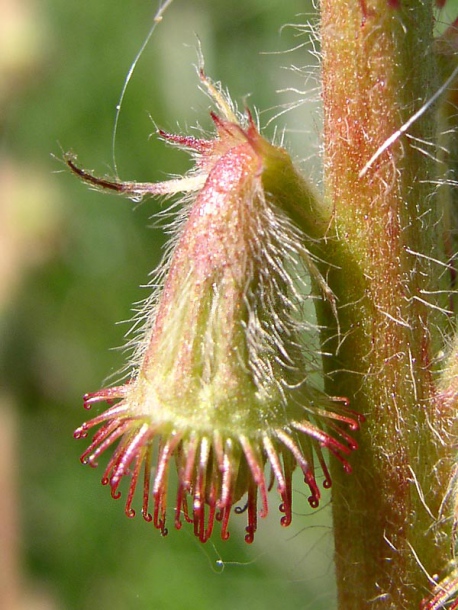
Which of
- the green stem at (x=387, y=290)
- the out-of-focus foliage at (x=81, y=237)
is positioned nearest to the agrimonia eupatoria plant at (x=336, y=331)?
the green stem at (x=387, y=290)

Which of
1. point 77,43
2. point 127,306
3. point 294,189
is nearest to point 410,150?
point 294,189

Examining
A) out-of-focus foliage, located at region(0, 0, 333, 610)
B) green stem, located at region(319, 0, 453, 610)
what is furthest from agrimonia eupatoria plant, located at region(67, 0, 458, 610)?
out-of-focus foliage, located at region(0, 0, 333, 610)

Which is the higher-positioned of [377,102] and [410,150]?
[377,102]

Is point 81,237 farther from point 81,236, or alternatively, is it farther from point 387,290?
point 387,290

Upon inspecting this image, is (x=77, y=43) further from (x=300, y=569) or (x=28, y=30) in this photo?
(x=300, y=569)

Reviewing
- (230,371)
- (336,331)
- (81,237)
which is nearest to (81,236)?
(81,237)

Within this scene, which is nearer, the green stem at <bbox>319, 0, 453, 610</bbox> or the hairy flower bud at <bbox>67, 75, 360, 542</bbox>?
the hairy flower bud at <bbox>67, 75, 360, 542</bbox>

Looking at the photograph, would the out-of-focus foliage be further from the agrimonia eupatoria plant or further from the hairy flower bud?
the hairy flower bud
